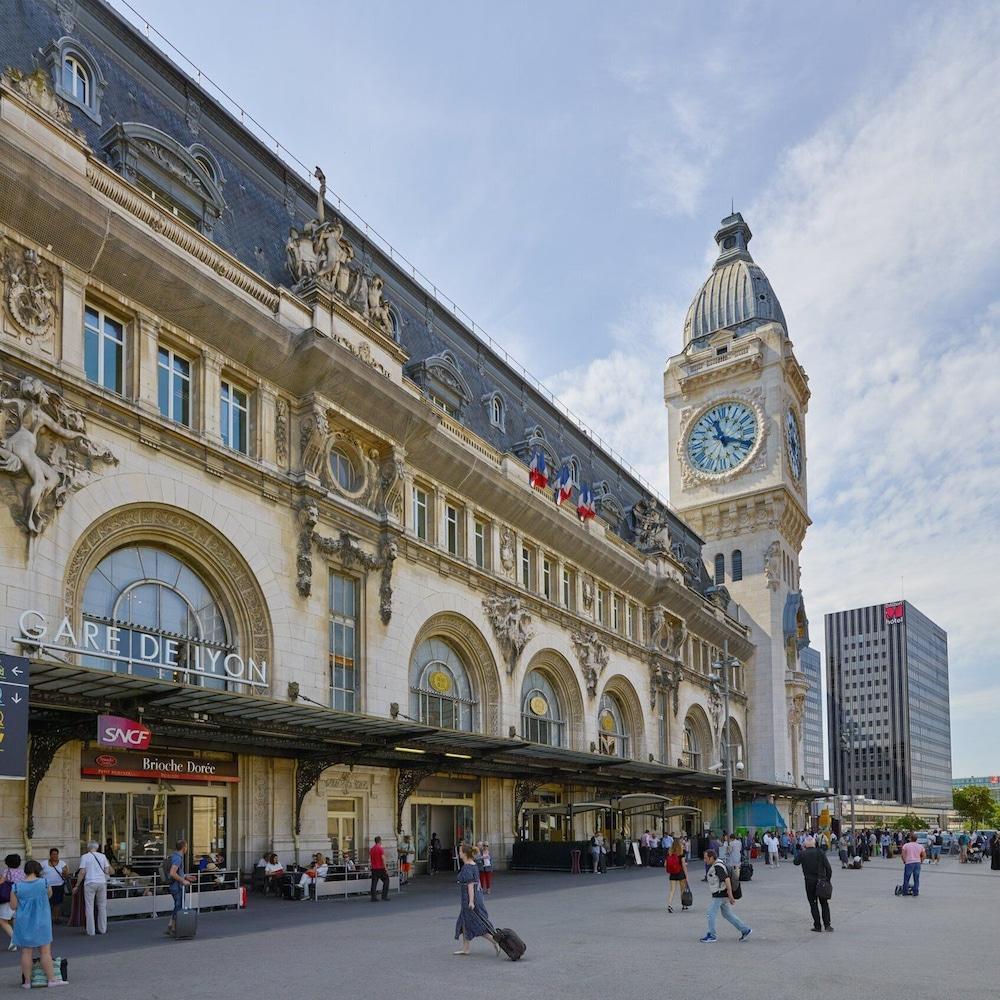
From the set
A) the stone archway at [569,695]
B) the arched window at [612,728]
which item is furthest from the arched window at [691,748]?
the stone archway at [569,695]

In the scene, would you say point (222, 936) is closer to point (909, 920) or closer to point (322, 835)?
point (322, 835)

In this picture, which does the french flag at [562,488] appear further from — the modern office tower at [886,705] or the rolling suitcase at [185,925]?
the modern office tower at [886,705]

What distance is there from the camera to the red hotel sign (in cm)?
2477

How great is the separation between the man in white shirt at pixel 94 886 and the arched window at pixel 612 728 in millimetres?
31778

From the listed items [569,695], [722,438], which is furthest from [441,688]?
[722,438]

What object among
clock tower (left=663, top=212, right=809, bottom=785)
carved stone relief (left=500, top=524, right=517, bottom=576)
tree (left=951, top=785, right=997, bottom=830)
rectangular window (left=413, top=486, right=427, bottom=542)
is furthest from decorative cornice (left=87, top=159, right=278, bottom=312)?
tree (left=951, top=785, right=997, bottom=830)

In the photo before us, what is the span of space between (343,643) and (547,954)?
16.2 m

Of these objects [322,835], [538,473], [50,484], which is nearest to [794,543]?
[538,473]

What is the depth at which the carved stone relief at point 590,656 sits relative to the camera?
158 feet

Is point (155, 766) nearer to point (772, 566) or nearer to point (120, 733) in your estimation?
point (120, 733)

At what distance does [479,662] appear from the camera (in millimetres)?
40625

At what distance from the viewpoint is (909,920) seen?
23.4m

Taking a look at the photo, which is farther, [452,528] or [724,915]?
[452,528]

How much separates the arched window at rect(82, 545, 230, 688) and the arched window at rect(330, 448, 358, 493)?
6474mm
